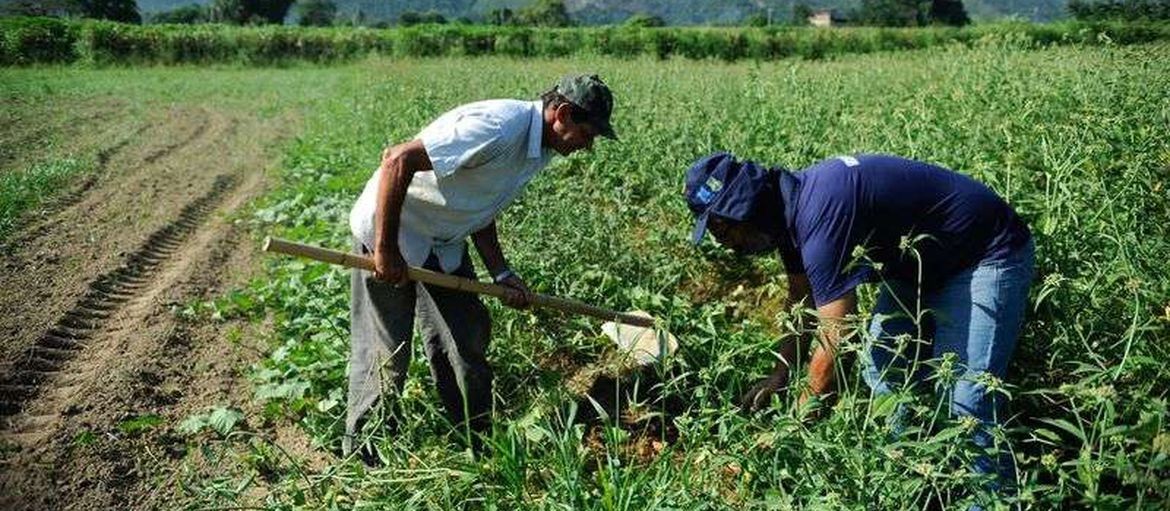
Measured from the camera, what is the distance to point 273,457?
3.32m

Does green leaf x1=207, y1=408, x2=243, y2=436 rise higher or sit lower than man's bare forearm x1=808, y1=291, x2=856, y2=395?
lower

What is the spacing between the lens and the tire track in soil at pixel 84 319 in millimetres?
3873

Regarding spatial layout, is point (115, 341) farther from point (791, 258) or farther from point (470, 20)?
point (470, 20)

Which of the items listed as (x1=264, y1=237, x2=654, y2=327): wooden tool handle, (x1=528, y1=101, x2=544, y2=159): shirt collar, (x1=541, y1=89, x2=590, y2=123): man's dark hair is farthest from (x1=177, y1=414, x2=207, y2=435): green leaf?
(x1=541, y1=89, x2=590, y2=123): man's dark hair

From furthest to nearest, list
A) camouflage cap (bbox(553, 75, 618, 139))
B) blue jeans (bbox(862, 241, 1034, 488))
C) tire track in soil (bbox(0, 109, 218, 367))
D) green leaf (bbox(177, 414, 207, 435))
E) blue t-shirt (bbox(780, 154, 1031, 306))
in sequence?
tire track in soil (bbox(0, 109, 218, 367)) < green leaf (bbox(177, 414, 207, 435)) < camouflage cap (bbox(553, 75, 618, 139)) < blue jeans (bbox(862, 241, 1034, 488)) < blue t-shirt (bbox(780, 154, 1031, 306))

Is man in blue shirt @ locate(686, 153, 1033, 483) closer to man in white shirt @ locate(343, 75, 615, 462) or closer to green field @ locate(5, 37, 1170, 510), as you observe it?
green field @ locate(5, 37, 1170, 510)

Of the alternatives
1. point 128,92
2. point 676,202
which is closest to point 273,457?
point 676,202

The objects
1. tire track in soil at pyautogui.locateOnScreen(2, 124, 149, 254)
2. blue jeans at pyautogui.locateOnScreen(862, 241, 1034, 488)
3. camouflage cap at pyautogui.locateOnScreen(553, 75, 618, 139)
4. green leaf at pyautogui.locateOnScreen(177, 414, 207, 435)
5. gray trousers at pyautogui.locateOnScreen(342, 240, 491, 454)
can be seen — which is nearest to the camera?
blue jeans at pyautogui.locateOnScreen(862, 241, 1034, 488)

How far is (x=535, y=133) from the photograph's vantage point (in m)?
3.01

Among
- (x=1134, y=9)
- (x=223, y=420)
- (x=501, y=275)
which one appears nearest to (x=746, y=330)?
(x=501, y=275)

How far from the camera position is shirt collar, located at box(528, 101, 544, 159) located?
301 cm

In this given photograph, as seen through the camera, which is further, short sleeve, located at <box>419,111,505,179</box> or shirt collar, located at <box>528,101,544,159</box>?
shirt collar, located at <box>528,101,544,159</box>

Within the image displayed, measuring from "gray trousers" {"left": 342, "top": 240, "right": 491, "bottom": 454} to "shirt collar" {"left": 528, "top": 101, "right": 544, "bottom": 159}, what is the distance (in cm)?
66

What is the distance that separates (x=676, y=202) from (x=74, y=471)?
3524mm
